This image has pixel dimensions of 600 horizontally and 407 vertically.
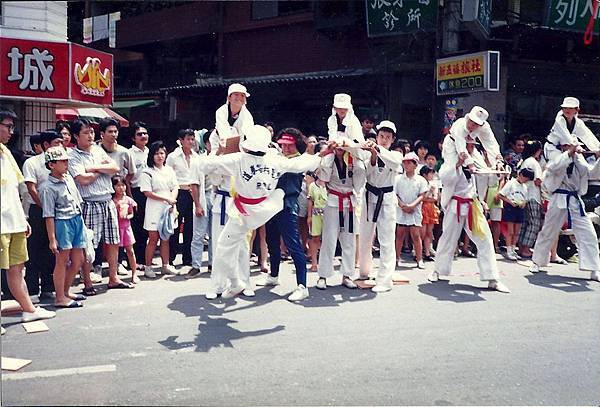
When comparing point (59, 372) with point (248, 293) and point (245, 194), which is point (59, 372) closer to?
point (245, 194)

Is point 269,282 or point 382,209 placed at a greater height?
point 382,209

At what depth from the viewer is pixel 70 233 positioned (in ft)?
19.4

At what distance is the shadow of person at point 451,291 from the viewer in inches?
264

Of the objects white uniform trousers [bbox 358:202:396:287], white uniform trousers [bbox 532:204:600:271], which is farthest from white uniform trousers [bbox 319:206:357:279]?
white uniform trousers [bbox 532:204:600:271]

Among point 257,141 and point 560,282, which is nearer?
point 257,141

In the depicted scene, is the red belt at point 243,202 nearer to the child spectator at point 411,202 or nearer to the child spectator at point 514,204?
the child spectator at point 411,202

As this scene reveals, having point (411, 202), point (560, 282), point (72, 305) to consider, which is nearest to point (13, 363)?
point (72, 305)

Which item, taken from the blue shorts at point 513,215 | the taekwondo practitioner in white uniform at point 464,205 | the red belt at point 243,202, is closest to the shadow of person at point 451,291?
the taekwondo practitioner in white uniform at point 464,205

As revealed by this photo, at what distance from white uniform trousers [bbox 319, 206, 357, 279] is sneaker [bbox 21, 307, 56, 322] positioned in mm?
2867

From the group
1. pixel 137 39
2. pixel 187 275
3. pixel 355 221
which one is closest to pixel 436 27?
pixel 355 221

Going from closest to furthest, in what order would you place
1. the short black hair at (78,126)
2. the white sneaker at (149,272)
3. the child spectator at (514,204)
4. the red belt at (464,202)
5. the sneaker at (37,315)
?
the sneaker at (37,315)
the short black hair at (78,126)
the red belt at (464,202)
the white sneaker at (149,272)
the child spectator at (514,204)

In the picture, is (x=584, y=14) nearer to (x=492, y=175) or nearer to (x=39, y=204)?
(x=492, y=175)

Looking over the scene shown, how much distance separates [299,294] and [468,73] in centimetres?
660

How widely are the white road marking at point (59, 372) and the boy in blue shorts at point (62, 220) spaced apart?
1810 millimetres
